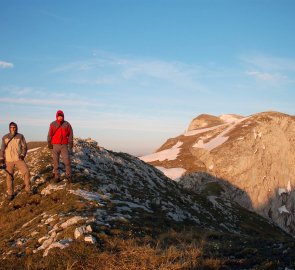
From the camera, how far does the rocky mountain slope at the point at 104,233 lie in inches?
390

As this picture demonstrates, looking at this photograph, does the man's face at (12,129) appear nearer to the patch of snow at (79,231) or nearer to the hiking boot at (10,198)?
the hiking boot at (10,198)

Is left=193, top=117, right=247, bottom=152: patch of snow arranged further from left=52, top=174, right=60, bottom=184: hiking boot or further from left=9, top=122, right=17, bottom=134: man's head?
left=9, top=122, right=17, bottom=134: man's head

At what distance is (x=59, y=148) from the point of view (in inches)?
814

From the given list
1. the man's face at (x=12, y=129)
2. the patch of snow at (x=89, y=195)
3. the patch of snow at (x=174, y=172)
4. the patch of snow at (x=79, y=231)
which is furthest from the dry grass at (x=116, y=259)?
the patch of snow at (x=174, y=172)

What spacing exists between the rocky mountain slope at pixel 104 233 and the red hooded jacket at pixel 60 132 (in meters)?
2.70

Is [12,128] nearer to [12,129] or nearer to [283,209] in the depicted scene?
Answer: [12,129]

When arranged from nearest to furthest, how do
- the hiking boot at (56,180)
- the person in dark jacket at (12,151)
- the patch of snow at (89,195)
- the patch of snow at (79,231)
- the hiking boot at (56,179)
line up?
the patch of snow at (79,231)
the patch of snow at (89,195)
the person in dark jacket at (12,151)
the hiking boot at (56,180)
the hiking boot at (56,179)

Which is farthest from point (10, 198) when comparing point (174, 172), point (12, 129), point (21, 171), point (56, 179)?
point (174, 172)

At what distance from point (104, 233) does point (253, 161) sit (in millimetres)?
64895

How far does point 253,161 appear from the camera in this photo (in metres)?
72.9

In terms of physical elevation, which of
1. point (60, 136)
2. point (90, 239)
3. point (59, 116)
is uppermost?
point (59, 116)

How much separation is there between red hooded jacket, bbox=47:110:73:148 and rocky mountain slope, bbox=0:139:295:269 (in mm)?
2701

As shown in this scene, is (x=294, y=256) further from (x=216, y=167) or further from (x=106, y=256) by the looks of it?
Result: (x=216, y=167)

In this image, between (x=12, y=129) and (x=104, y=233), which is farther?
(x=12, y=129)
